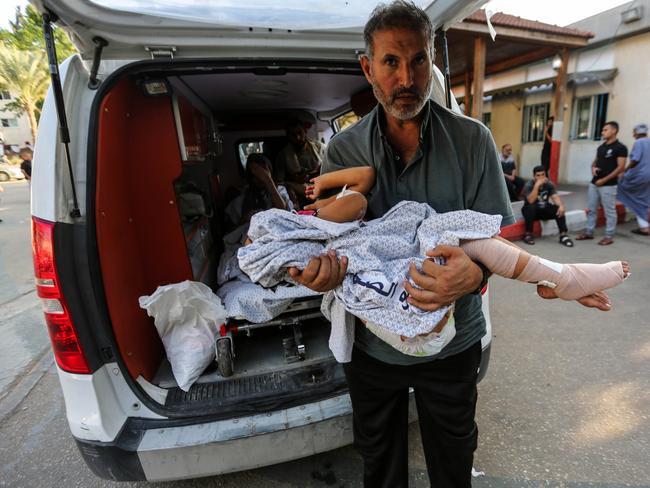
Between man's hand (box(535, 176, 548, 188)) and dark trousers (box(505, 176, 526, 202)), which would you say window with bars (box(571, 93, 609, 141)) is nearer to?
dark trousers (box(505, 176, 526, 202))

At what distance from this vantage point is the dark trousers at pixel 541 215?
6043 millimetres

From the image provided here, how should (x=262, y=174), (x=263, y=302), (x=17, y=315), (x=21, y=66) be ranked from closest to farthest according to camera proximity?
(x=263, y=302)
(x=262, y=174)
(x=17, y=315)
(x=21, y=66)

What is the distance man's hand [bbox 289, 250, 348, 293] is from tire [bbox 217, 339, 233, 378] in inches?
42.3

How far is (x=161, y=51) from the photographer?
67.3 inches

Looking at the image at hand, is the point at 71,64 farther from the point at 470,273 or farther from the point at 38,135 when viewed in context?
the point at 470,273

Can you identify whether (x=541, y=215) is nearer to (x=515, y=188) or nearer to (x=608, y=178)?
(x=608, y=178)

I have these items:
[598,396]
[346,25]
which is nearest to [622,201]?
[598,396]

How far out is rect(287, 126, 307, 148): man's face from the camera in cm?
484

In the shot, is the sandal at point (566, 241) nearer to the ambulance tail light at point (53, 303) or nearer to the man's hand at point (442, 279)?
the man's hand at point (442, 279)

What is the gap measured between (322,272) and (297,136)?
406 centimetres

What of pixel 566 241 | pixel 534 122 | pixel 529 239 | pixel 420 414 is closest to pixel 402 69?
pixel 420 414

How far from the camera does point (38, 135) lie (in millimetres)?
1473

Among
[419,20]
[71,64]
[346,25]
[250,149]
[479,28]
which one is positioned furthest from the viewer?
[479,28]

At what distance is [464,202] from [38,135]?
5.48ft
